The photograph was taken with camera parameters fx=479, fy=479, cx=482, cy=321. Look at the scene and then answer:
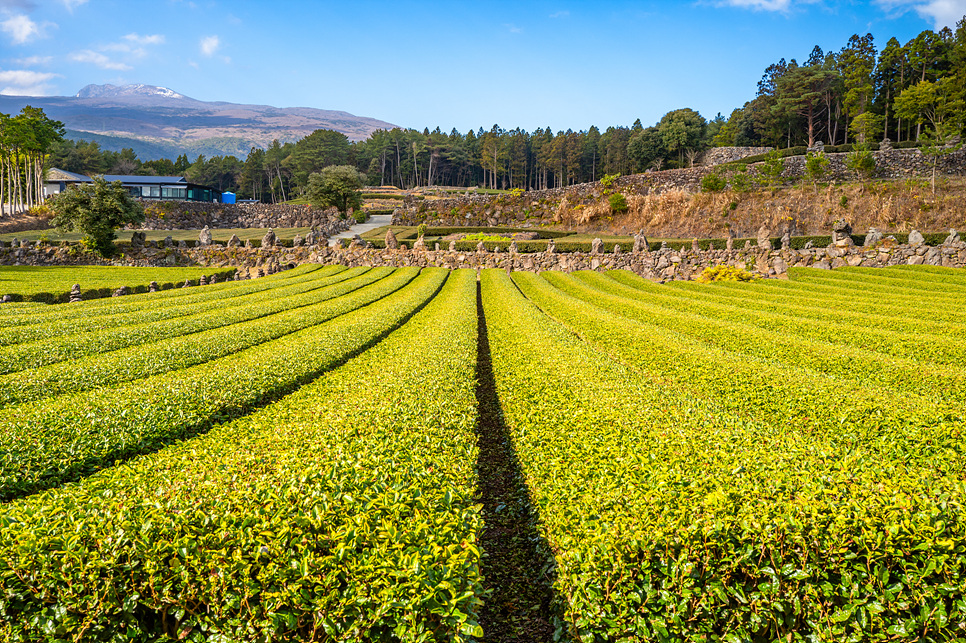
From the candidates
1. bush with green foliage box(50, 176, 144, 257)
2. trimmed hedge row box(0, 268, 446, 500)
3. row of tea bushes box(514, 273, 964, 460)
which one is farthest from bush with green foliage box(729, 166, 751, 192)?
bush with green foliage box(50, 176, 144, 257)

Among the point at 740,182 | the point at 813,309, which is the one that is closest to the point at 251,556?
the point at 813,309

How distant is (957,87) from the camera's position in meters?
51.1

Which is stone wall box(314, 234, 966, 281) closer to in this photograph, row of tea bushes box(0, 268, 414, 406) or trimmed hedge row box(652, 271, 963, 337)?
trimmed hedge row box(652, 271, 963, 337)

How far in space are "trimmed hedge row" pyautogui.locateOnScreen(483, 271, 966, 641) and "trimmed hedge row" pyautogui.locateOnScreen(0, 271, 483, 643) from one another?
3.41 feet

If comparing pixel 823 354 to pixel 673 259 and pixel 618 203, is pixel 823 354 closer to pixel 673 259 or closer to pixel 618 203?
pixel 673 259

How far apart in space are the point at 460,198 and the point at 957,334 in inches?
2151

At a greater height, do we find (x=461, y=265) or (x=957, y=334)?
(x=461, y=265)

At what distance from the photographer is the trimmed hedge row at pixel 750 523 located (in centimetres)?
325


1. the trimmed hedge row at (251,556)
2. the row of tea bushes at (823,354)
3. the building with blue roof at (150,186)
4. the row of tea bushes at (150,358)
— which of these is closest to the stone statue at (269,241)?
the row of tea bushes at (150,358)

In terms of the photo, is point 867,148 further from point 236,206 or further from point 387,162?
point 387,162

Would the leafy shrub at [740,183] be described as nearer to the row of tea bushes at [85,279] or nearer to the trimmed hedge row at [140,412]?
the row of tea bushes at [85,279]

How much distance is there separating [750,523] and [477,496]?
8.43 feet

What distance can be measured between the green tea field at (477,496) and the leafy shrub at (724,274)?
63.0 ft

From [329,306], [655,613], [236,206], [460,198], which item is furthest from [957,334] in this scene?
[236,206]
